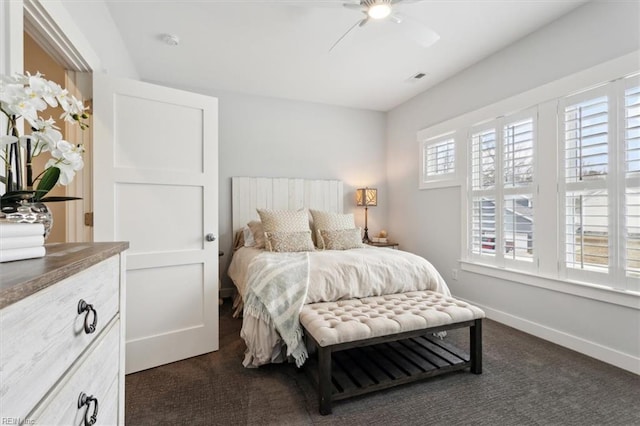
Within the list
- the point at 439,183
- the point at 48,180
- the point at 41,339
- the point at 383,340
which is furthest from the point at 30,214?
the point at 439,183

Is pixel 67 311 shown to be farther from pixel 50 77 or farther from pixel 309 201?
pixel 309 201

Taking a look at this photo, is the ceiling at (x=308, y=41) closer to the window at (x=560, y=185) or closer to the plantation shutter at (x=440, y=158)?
the window at (x=560, y=185)

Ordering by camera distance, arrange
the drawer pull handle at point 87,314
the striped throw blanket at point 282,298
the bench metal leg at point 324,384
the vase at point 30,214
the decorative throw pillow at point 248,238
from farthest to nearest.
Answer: the decorative throw pillow at point 248,238, the striped throw blanket at point 282,298, the bench metal leg at point 324,384, the vase at point 30,214, the drawer pull handle at point 87,314

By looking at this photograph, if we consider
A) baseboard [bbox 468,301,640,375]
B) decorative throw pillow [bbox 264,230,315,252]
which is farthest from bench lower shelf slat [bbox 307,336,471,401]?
decorative throw pillow [bbox 264,230,315,252]

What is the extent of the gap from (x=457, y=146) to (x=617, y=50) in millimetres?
1496

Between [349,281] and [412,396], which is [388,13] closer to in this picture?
[349,281]

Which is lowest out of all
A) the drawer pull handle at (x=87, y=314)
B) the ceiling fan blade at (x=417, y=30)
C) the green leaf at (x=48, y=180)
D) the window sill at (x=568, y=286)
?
the window sill at (x=568, y=286)

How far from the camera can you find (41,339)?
0.55m

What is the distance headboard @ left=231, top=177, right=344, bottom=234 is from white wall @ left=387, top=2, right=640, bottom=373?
111 cm

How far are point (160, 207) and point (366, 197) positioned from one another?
115 inches

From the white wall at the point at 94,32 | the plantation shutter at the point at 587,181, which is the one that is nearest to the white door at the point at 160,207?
the white wall at the point at 94,32

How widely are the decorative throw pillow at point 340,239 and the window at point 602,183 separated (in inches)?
74.7

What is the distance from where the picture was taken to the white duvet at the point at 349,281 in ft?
6.83

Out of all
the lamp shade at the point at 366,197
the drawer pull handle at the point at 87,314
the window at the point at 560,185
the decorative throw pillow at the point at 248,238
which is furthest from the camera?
the lamp shade at the point at 366,197
